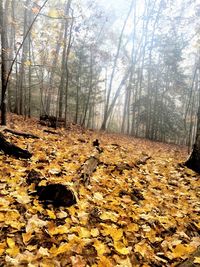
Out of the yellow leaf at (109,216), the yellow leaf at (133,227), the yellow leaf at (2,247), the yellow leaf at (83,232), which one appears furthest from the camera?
the yellow leaf at (109,216)

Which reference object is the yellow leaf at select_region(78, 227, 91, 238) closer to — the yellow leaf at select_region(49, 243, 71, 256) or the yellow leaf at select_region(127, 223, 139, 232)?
the yellow leaf at select_region(49, 243, 71, 256)

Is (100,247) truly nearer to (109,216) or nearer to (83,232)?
(83,232)

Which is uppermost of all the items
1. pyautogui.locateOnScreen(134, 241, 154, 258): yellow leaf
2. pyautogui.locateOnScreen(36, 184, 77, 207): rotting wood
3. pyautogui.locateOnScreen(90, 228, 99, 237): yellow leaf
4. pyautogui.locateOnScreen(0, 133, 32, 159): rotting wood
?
pyautogui.locateOnScreen(0, 133, 32, 159): rotting wood

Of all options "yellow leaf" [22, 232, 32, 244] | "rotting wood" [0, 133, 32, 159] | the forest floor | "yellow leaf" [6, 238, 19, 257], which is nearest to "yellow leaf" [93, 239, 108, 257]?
the forest floor

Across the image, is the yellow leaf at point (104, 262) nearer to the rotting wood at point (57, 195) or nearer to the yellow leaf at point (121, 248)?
the yellow leaf at point (121, 248)

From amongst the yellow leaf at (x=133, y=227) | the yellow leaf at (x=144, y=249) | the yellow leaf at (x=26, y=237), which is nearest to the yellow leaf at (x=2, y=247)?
the yellow leaf at (x=26, y=237)

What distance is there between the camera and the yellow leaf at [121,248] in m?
3.06

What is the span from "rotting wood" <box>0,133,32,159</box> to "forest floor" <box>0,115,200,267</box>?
17 centimetres

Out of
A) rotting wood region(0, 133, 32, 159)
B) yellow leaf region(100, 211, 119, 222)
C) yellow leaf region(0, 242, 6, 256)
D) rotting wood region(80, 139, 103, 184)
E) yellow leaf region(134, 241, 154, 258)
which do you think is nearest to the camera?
yellow leaf region(0, 242, 6, 256)

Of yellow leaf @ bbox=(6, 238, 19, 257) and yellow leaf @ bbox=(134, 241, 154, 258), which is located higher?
yellow leaf @ bbox=(6, 238, 19, 257)

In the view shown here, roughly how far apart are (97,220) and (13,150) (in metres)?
2.82

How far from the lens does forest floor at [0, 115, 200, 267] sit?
2.89 meters

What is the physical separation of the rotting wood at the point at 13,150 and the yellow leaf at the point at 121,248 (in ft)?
10.2

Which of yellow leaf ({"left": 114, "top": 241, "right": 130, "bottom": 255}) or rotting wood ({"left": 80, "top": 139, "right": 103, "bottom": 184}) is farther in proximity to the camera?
rotting wood ({"left": 80, "top": 139, "right": 103, "bottom": 184})
